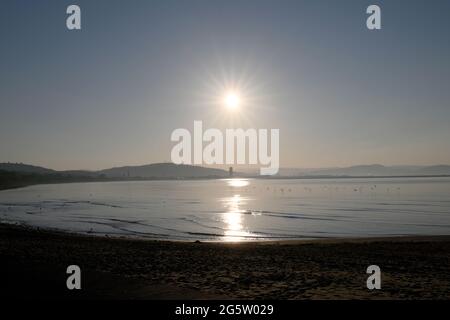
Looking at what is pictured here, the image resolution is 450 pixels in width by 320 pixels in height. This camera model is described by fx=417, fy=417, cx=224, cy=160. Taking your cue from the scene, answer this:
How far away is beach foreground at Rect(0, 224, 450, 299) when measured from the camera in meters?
10.3

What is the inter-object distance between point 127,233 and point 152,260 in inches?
709

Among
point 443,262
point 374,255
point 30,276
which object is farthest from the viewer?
point 374,255

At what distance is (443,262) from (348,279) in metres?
6.06

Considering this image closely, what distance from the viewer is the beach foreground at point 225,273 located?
1029 centimetres

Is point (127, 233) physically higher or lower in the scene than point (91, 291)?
lower

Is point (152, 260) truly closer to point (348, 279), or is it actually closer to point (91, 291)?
point (91, 291)

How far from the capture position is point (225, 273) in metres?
13.5

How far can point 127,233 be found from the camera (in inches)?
1323

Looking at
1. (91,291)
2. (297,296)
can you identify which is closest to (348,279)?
(297,296)
